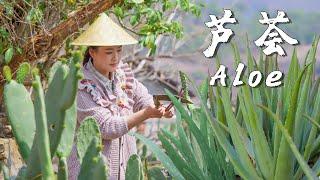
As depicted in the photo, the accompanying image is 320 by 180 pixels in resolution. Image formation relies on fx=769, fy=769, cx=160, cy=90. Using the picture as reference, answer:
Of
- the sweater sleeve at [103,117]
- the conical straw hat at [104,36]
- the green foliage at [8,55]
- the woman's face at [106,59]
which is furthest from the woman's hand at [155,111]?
the green foliage at [8,55]

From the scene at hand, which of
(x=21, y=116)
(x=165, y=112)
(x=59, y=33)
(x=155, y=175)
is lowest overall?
(x=155, y=175)

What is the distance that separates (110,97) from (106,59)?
204mm

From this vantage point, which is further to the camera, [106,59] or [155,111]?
[106,59]

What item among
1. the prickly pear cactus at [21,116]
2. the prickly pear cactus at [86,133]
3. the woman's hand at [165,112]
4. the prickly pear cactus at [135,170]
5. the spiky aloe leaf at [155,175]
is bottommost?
the spiky aloe leaf at [155,175]

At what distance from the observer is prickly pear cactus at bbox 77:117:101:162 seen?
9.02 ft

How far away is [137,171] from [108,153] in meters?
1.40

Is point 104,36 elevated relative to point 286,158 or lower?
elevated

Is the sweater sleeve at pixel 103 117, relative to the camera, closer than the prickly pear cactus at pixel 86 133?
No

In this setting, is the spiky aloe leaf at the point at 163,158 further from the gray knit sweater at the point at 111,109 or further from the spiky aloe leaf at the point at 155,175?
the gray knit sweater at the point at 111,109

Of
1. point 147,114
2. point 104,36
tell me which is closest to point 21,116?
point 147,114

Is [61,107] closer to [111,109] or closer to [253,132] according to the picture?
[253,132]

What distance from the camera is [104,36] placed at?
167 inches

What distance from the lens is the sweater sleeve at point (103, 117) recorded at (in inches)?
154

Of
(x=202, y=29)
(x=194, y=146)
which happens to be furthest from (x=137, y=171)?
(x=202, y=29)
